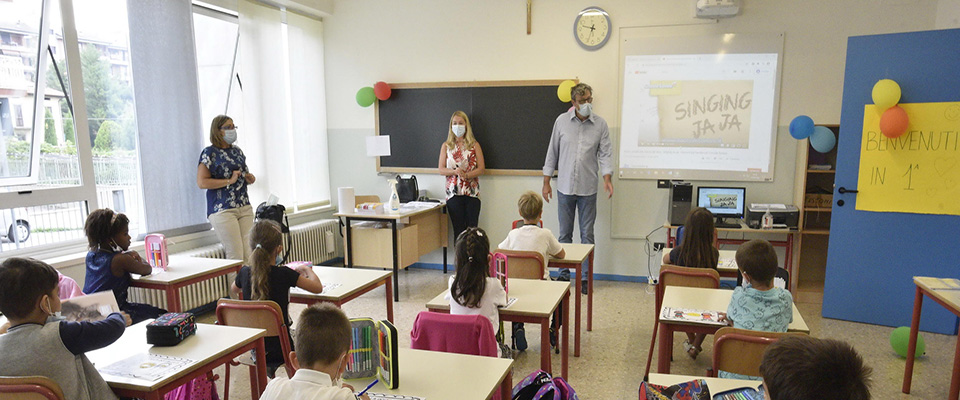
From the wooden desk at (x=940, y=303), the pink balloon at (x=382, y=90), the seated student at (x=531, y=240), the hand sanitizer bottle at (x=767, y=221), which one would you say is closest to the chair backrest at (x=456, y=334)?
the seated student at (x=531, y=240)

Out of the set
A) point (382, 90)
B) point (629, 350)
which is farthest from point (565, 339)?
point (382, 90)

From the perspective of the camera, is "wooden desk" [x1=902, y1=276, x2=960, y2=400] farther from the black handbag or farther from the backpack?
the black handbag

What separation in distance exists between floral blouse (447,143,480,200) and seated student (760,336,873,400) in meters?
4.42

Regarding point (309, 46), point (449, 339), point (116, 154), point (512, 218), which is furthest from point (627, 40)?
point (116, 154)

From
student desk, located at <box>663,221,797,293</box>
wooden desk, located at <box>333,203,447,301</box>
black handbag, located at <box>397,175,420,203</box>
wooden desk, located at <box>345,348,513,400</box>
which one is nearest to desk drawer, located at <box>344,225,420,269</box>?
wooden desk, located at <box>333,203,447,301</box>

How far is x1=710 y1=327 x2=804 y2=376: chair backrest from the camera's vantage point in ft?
6.21

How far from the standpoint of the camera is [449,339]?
2.12 m

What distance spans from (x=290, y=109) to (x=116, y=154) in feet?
6.20

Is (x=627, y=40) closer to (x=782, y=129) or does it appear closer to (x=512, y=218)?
(x=782, y=129)

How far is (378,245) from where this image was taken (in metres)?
5.04

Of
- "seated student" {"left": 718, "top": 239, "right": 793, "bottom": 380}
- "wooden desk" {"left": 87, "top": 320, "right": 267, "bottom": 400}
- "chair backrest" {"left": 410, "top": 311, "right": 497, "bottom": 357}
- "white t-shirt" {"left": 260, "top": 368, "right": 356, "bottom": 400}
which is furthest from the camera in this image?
"seated student" {"left": 718, "top": 239, "right": 793, "bottom": 380}

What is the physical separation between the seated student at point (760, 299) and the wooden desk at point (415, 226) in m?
3.08

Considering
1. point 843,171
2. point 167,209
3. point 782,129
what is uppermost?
point 782,129

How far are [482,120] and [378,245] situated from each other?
171 cm
